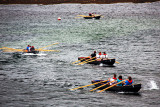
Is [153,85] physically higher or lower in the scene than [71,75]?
lower

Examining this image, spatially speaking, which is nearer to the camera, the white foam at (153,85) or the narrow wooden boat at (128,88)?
the narrow wooden boat at (128,88)

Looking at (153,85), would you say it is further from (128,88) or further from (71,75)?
(71,75)

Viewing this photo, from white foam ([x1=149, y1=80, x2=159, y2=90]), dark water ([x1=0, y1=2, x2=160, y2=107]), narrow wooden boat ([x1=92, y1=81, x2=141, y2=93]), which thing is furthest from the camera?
white foam ([x1=149, y1=80, x2=159, y2=90])

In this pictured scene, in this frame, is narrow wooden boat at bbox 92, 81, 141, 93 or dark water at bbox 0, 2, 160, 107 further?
narrow wooden boat at bbox 92, 81, 141, 93

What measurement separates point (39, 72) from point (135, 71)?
642 inches

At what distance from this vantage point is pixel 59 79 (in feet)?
148

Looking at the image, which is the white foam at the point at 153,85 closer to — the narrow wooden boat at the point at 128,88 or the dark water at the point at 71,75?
the dark water at the point at 71,75

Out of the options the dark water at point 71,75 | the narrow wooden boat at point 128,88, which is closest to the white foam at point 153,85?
the dark water at point 71,75

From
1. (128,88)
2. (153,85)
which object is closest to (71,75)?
(128,88)

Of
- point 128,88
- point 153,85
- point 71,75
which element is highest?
point 71,75

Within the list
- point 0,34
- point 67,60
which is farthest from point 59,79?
point 0,34

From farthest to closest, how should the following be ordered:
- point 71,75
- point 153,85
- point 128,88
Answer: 1. point 71,75
2. point 153,85
3. point 128,88

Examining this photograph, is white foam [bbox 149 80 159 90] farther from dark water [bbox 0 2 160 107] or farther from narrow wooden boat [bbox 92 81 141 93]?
narrow wooden boat [bbox 92 81 141 93]

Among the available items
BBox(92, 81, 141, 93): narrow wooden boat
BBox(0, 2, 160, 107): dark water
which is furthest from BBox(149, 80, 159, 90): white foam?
BBox(92, 81, 141, 93): narrow wooden boat
